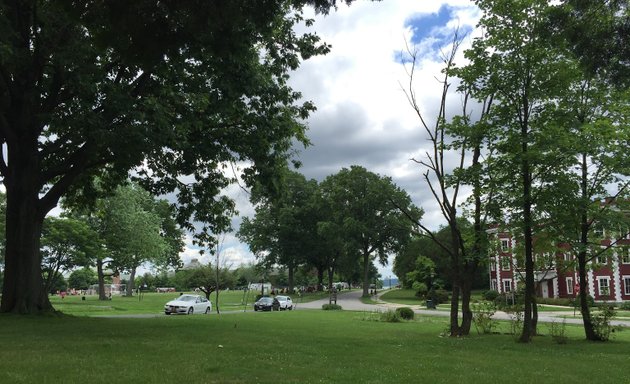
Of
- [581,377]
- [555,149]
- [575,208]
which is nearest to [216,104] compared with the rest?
[555,149]

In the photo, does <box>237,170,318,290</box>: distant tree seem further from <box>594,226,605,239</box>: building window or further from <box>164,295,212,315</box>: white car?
<box>594,226,605,239</box>: building window

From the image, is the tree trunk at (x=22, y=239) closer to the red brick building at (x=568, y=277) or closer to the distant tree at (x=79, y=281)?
the red brick building at (x=568, y=277)

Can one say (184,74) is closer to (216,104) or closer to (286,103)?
(216,104)

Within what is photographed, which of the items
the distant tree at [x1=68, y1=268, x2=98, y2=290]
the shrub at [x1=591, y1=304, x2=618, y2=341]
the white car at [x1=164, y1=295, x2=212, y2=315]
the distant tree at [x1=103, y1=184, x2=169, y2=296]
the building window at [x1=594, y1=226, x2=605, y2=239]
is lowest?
the distant tree at [x1=68, y1=268, x2=98, y2=290]

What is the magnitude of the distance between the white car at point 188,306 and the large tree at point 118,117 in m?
16.6

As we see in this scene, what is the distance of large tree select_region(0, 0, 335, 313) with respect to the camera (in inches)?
544

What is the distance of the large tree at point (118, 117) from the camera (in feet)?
45.3

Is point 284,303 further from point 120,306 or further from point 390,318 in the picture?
point 390,318

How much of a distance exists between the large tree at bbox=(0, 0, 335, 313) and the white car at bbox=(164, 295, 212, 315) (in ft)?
54.4

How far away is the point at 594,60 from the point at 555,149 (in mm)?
4605

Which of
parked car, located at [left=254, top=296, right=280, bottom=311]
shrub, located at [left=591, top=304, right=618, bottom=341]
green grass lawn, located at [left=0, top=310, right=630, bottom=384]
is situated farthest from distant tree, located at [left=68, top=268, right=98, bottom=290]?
shrub, located at [left=591, top=304, right=618, bottom=341]

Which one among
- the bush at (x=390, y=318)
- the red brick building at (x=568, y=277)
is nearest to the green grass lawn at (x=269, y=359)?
the red brick building at (x=568, y=277)

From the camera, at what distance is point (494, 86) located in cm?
1590

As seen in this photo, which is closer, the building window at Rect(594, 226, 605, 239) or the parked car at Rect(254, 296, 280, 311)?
the building window at Rect(594, 226, 605, 239)
